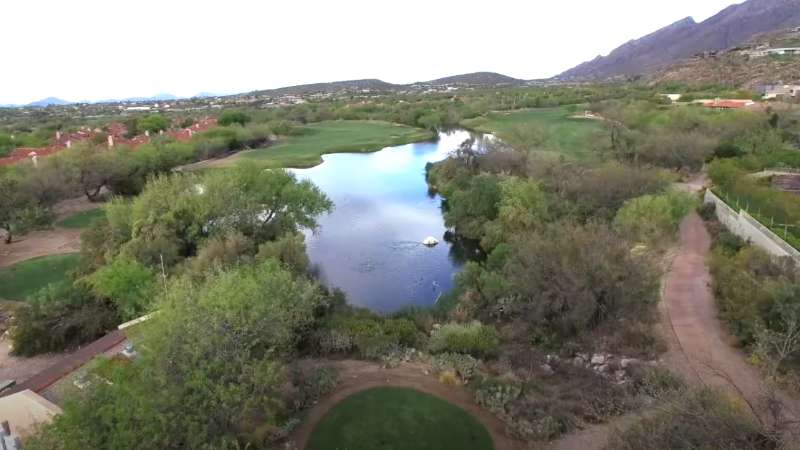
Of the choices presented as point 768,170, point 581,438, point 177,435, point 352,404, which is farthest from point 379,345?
point 768,170

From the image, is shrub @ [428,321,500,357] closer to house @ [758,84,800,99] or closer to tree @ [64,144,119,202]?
tree @ [64,144,119,202]

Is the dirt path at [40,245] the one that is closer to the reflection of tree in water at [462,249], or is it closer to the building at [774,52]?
the reflection of tree in water at [462,249]

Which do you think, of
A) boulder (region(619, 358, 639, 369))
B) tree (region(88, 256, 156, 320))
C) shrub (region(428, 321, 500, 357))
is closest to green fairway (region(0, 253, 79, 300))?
tree (region(88, 256, 156, 320))

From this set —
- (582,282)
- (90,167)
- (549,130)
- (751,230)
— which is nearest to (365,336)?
(582,282)

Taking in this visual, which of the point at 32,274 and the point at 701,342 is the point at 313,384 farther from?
the point at 32,274

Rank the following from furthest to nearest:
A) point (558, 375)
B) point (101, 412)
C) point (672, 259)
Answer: point (672, 259), point (558, 375), point (101, 412)

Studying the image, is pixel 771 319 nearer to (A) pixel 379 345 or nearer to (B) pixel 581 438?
(B) pixel 581 438
